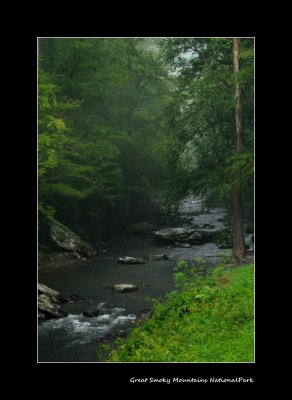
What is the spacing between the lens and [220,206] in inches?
1879

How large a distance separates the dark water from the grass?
1760 mm

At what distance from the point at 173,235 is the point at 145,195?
988 centimetres

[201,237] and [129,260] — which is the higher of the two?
[201,237]

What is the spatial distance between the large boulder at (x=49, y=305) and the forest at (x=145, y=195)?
44 millimetres

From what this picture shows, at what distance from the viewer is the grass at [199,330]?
10.1 m

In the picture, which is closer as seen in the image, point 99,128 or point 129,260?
point 129,260

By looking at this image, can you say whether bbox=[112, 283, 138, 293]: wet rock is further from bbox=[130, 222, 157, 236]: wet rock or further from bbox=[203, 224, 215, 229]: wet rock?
bbox=[203, 224, 215, 229]: wet rock

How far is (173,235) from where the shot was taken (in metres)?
32.2

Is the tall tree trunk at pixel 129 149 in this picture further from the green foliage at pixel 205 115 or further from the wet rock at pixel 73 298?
the wet rock at pixel 73 298

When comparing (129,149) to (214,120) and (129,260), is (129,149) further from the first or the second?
(214,120)

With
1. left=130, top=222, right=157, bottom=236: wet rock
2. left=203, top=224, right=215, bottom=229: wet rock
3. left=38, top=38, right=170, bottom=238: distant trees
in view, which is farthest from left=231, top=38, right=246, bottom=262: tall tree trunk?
left=203, top=224, right=215, bottom=229: wet rock

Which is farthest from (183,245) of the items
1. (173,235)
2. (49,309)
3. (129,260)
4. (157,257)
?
(49,309)
